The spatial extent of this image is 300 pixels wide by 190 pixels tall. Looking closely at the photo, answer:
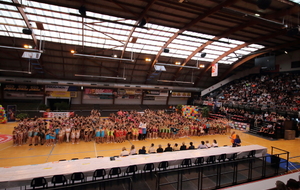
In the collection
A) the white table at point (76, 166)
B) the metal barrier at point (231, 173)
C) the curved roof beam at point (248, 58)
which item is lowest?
the metal barrier at point (231, 173)

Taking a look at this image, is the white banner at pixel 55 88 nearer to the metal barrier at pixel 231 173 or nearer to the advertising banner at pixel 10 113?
the advertising banner at pixel 10 113

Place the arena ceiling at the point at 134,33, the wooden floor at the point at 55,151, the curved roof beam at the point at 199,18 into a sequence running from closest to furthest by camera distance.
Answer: the wooden floor at the point at 55,151 < the curved roof beam at the point at 199,18 < the arena ceiling at the point at 134,33

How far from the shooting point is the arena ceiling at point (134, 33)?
1468 centimetres

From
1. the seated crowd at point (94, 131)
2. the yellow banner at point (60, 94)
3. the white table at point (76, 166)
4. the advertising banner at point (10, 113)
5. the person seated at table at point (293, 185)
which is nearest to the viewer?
the person seated at table at point (293, 185)

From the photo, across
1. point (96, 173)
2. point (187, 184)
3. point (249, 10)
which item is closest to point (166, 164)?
point (187, 184)

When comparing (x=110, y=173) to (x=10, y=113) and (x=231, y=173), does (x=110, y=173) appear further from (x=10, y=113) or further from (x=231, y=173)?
(x=10, y=113)

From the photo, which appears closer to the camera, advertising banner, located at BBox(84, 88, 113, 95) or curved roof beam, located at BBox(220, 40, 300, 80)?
curved roof beam, located at BBox(220, 40, 300, 80)

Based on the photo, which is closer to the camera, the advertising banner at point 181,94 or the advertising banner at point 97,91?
the advertising banner at point 97,91

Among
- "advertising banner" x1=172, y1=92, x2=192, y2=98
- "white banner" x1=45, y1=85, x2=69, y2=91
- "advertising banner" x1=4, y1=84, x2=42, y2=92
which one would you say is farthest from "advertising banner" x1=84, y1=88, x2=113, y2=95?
"advertising banner" x1=172, y1=92, x2=192, y2=98

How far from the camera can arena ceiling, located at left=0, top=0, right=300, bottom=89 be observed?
1468cm

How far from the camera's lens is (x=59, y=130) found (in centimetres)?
1248

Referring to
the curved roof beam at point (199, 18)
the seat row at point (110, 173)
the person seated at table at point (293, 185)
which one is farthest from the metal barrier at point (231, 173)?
the curved roof beam at point (199, 18)

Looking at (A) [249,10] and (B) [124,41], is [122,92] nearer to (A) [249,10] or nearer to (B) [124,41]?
(B) [124,41]

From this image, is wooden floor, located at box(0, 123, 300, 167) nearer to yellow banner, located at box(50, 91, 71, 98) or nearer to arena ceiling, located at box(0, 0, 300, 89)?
arena ceiling, located at box(0, 0, 300, 89)
